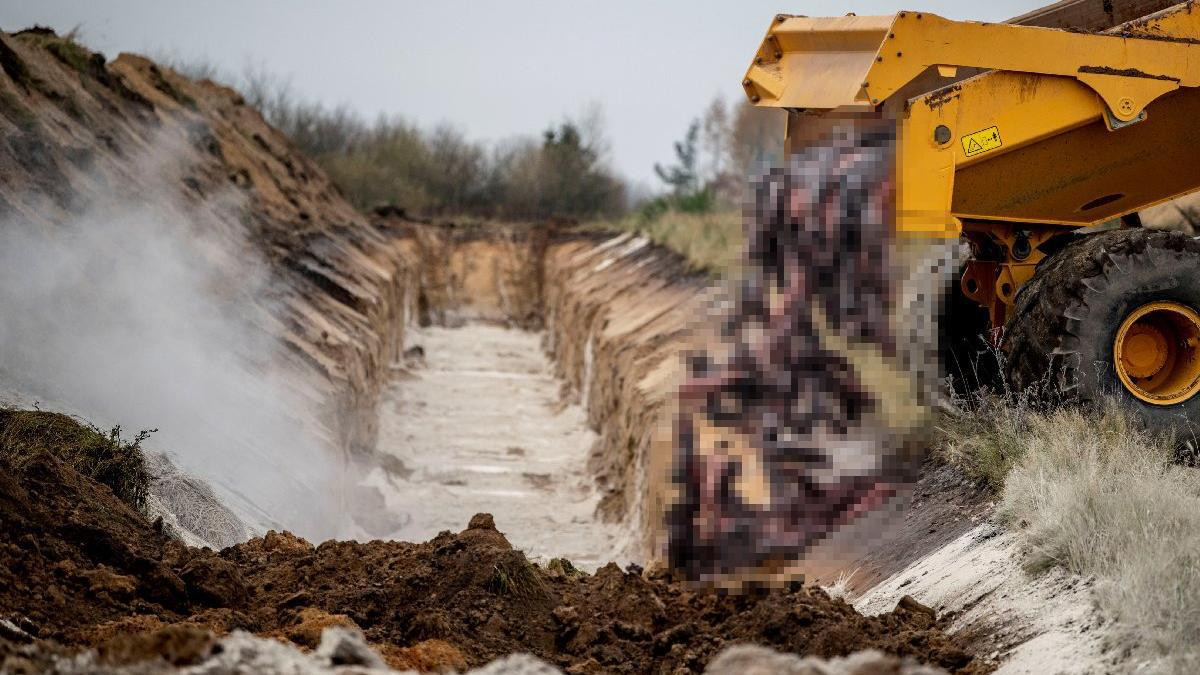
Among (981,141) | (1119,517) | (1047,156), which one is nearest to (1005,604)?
(1119,517)

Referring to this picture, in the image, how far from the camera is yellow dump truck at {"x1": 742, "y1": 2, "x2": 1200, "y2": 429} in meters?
7.94

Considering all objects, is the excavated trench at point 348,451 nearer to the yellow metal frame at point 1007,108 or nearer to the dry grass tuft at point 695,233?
the dry grass tuft at point 695,233

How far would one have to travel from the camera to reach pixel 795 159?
340 inches

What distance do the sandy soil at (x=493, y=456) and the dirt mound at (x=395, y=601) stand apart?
2206 mm

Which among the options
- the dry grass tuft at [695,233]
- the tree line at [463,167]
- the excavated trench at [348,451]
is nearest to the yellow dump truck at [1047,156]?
the excavated trench at [348,451]

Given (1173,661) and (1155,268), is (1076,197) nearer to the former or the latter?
(1155,268)

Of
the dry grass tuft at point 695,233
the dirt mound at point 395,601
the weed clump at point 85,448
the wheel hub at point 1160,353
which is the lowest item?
the dirt mound at point 395,601

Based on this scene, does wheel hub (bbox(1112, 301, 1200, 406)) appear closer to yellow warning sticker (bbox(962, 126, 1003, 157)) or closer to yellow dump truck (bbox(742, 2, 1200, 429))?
yellow dump truck (bbox(742, 2, 1200, 429))

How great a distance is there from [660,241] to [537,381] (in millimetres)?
3619

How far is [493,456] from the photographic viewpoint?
59.0ft

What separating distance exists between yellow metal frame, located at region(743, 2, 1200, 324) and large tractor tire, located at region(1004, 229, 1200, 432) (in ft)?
2.42

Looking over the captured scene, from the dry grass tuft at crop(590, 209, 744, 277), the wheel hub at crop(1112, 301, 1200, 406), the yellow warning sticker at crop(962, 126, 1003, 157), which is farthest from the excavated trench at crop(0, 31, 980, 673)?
the wheel hub at crop(1112, 301, 1200, 406)

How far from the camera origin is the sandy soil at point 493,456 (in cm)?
1408

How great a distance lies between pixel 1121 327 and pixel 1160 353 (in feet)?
1.72
